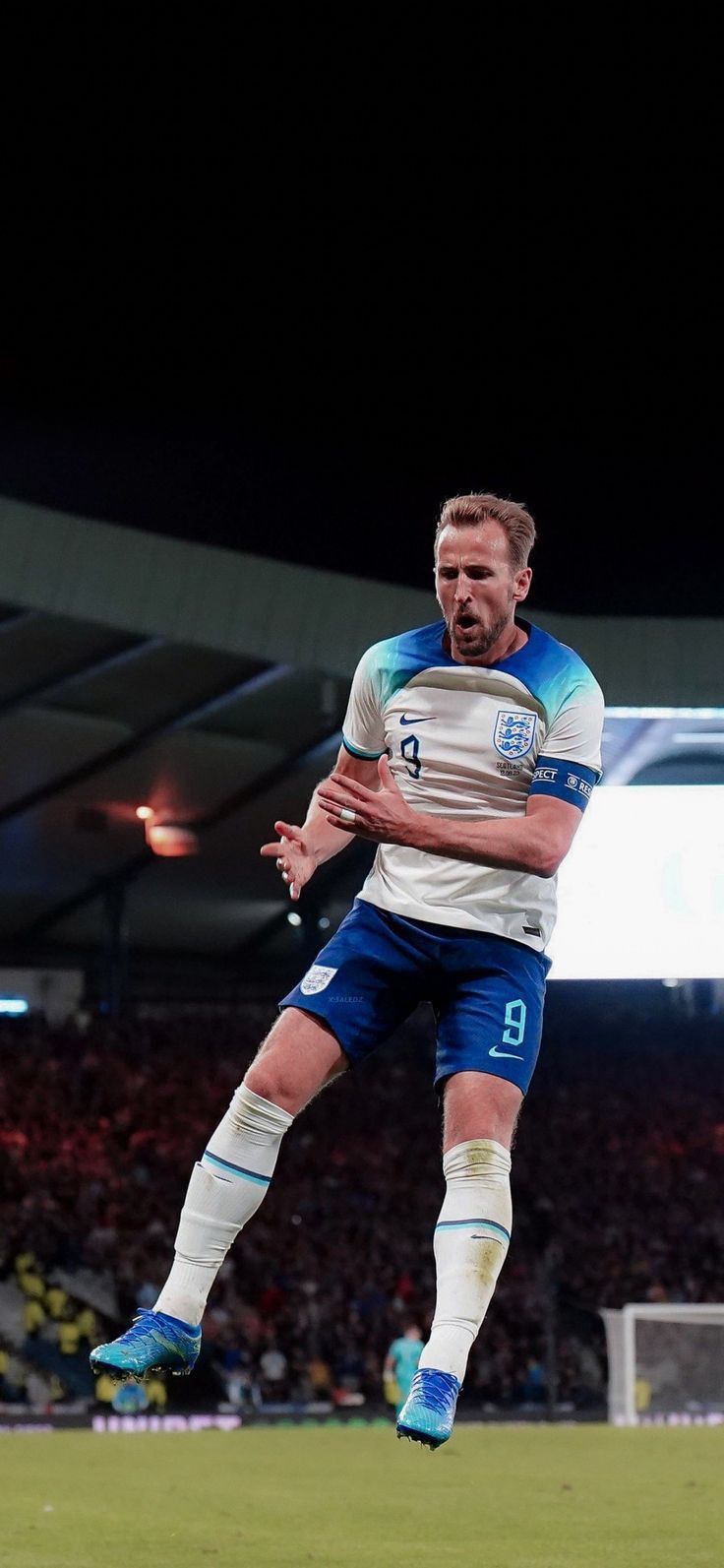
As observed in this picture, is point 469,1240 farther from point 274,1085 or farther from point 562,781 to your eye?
point 562,781

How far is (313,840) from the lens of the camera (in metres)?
5.68

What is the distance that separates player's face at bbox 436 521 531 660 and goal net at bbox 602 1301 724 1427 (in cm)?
1587

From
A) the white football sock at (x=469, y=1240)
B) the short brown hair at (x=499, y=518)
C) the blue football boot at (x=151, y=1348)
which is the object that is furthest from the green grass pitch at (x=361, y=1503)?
the short brown hair at (x=499, y=518)

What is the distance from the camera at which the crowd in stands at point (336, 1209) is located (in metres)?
21.1

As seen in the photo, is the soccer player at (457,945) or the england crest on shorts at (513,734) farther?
the england crest on shorts at (513,734)

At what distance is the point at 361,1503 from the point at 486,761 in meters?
4.74

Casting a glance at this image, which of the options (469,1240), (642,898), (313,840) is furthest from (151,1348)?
(642,898)

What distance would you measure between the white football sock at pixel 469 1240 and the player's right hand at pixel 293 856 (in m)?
0.89

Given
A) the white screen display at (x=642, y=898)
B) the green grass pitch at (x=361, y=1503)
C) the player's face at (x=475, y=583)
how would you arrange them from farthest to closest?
the white screen display at (x=642, y=898), the green grass pitch at (x=361, y=1503), the player's face at (x=475, y=583)

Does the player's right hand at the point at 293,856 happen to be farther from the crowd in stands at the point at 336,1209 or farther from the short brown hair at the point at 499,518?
the crowd in stands at the point at 336,1209

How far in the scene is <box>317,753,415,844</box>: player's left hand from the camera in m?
4.98

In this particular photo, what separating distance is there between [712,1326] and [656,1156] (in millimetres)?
8045

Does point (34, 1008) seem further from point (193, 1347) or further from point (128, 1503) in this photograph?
point (193, 1347)

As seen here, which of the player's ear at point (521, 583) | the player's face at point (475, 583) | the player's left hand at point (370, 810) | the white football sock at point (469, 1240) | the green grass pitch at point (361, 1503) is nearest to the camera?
the player's left hand at point (370, 810)
